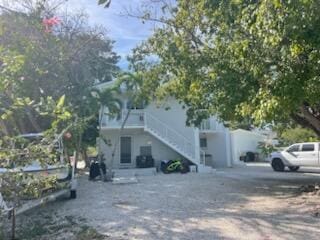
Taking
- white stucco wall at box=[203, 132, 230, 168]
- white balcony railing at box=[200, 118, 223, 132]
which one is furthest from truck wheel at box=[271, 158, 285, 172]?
white balcony railing at box=[200, 118, 223, 132]

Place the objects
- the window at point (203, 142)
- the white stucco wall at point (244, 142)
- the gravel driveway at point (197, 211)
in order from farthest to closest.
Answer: the white stucco wall at point (244, 142) < the window at point (203, 142) < the gravel driveway at point (197, 211)

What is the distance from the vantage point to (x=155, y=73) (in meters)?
17.2

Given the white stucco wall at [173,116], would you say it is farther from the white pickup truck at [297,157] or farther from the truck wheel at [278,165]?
the white pickup truck at [297,157]

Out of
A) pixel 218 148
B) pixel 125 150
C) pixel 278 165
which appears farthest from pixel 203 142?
pixel 278 165

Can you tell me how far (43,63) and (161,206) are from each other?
665 cm

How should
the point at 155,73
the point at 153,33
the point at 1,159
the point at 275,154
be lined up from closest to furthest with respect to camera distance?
1. the point at 1,159
2. the point at 153,33
3. the point at 155,73
4. the point at 275,154

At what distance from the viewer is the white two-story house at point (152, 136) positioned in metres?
26.5

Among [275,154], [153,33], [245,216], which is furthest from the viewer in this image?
[275,154]

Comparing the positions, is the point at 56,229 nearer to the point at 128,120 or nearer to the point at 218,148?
the point at 128,120

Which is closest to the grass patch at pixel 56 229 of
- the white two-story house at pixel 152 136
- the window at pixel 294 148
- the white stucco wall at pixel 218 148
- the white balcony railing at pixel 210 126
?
the white two-story house at pixel 152 136

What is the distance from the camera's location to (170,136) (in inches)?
1057

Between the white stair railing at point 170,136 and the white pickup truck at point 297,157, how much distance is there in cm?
540

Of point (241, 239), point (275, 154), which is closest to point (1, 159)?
point (241, 239)

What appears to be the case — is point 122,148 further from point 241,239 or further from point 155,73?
point 241,239
